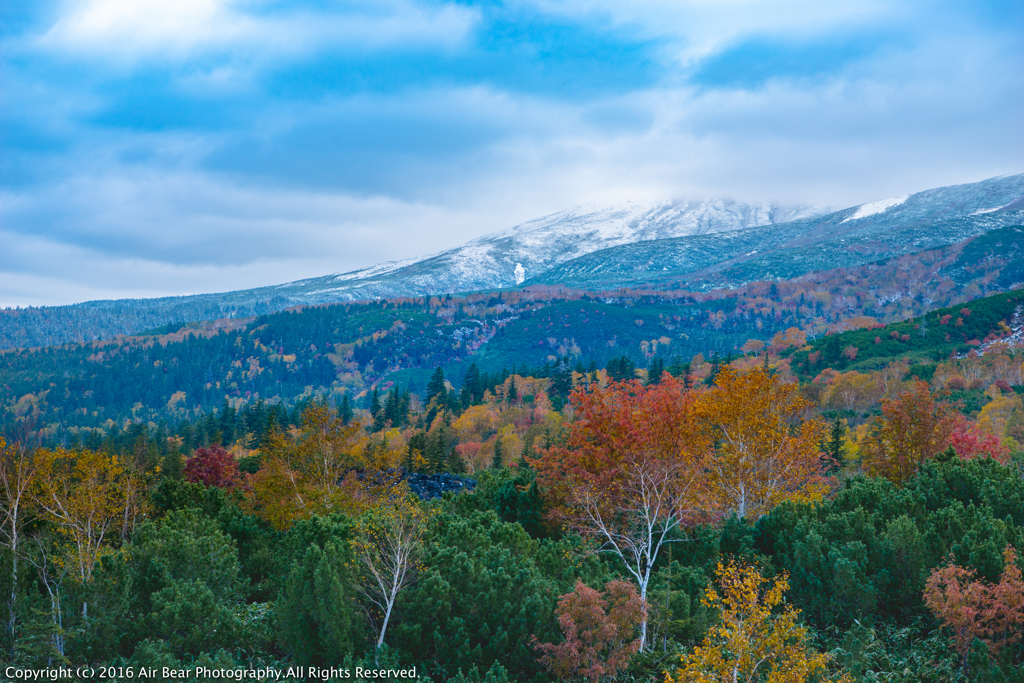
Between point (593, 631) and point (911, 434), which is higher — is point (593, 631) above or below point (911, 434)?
above

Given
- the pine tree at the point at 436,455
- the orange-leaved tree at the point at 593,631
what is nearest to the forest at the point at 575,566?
the orange-leaved tree at the point at 593,631

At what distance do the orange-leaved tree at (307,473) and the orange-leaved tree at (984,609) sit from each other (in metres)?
28.5

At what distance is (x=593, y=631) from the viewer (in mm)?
22031

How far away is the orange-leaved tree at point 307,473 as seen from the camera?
38.9 metres

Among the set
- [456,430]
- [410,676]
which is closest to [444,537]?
[410,676]

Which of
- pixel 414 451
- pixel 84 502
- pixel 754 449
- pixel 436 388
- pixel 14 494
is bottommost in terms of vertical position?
pixel 436 388

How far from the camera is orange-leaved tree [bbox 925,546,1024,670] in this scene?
21.0 m

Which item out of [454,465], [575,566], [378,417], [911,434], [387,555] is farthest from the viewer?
[378,417]

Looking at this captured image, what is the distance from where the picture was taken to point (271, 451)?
147 feet

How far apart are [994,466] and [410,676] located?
28.5 m

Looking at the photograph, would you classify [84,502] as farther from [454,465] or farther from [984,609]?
[454,465]

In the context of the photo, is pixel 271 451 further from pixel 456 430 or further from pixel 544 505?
pixel 456 430

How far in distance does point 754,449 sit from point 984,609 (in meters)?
17.5

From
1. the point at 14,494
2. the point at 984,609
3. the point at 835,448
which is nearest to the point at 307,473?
the point at 14,494
